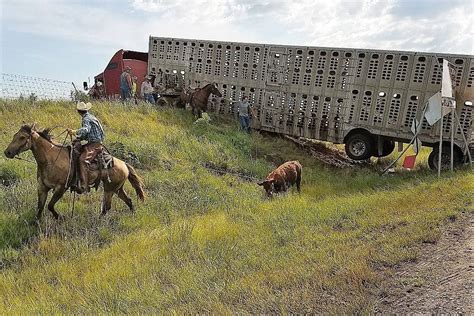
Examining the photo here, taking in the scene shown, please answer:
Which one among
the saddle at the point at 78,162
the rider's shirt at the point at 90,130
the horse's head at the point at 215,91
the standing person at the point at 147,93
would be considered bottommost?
the saddle at the point at 78,162

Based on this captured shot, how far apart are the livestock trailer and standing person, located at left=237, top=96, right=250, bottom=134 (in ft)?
17.9

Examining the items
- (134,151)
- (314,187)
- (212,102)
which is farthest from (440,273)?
(212,102)

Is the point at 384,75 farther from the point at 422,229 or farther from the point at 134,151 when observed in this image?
the point at 422,229

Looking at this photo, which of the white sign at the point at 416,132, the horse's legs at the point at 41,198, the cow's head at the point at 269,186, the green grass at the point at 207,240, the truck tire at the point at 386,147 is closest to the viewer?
the green grass at the point at 207,240

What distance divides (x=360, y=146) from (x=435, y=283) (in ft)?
39.3

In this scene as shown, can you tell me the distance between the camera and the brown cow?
11445mm

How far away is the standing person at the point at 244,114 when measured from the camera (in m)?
18.5

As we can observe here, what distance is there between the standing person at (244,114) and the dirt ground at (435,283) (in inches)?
478

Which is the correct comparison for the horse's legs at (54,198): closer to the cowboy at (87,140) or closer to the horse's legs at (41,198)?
the horse's legs at (41,198)

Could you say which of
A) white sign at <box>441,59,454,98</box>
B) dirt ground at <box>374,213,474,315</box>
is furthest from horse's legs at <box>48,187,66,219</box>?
white sign at <box>441,59,454,98</box>

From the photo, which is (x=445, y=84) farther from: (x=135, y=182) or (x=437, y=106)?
(x=135, y=182)

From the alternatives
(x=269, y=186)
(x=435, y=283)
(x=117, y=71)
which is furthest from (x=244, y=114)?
(x=435, y=283)

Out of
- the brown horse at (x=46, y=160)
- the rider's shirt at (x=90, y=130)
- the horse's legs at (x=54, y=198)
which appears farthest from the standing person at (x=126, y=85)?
the horse's legs at (x=54, y=198)

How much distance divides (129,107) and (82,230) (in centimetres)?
898
